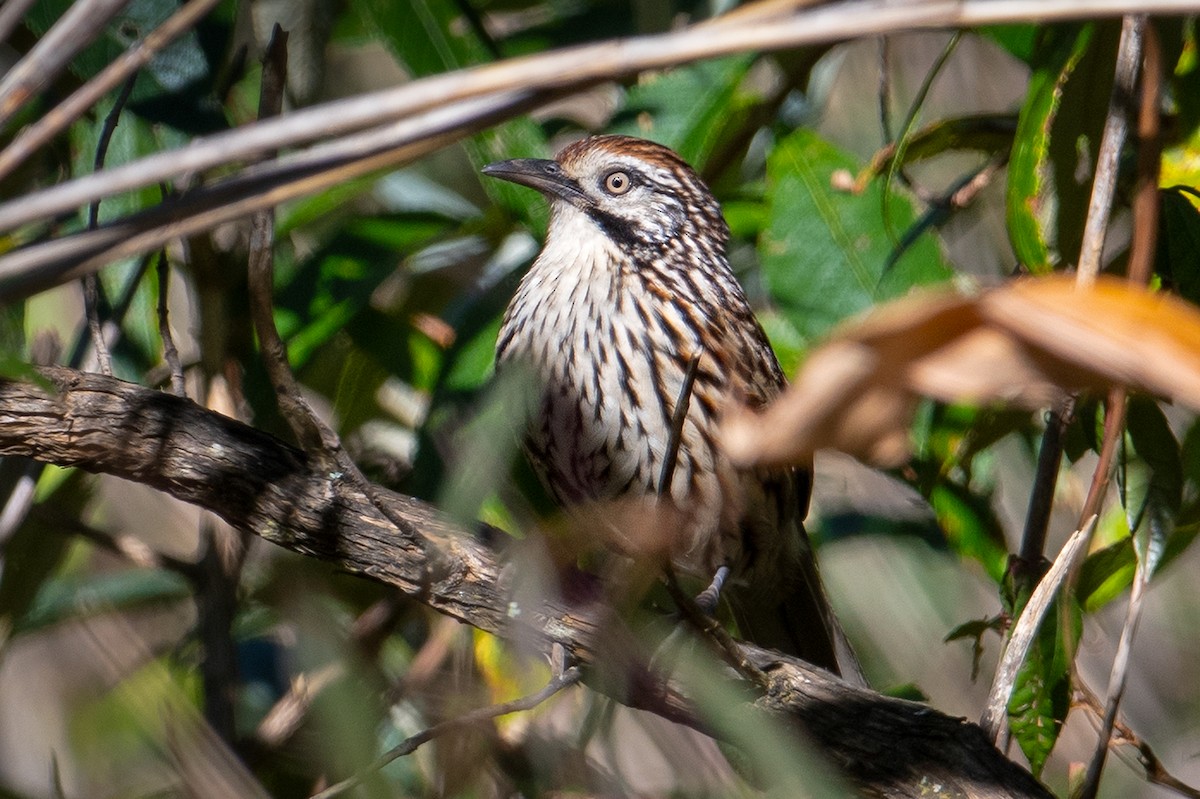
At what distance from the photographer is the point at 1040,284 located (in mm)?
1099

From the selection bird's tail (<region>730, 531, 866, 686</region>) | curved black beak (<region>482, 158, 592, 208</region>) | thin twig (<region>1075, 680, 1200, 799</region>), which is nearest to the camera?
thin twig (<region>1075, 680, 1200, 799</region>)

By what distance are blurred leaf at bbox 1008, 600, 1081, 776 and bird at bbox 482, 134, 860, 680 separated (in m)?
0.96

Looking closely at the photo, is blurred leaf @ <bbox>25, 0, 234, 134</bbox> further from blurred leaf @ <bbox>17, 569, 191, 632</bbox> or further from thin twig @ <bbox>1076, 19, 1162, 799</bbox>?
thin twig @ <bbox>1076, 19, 1162, 799</bbox>

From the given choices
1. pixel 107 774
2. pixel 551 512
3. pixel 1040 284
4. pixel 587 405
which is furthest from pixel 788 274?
pixel 1040 284

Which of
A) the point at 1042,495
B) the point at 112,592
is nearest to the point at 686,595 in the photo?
the point at 1042,495

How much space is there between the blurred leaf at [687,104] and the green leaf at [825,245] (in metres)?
0.21

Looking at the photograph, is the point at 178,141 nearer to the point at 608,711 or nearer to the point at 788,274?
the point at 788,274

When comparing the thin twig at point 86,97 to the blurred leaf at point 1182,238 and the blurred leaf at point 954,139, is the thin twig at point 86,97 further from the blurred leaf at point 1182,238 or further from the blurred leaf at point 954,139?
the blurred leaf at point 954,139

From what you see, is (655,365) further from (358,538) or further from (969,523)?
(358,538)

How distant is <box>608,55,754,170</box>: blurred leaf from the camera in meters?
3.67

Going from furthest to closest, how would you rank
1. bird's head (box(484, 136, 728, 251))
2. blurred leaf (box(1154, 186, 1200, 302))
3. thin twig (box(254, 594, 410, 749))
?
bird's head (box(484, 136, 728, 251)) → thin twig (box(254, 594, 410, 749)) → blurred leaf (box(1154, 186, 1200, 302))

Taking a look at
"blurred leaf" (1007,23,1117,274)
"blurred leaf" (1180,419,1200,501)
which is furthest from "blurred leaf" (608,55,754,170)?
"blurred leaf" (1180,419,1200,501)

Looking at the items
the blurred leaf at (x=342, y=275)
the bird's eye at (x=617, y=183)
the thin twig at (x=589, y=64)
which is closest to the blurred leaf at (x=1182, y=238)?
the bird's eye at (x=617, y=183)

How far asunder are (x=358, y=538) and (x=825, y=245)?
170 centimetres
